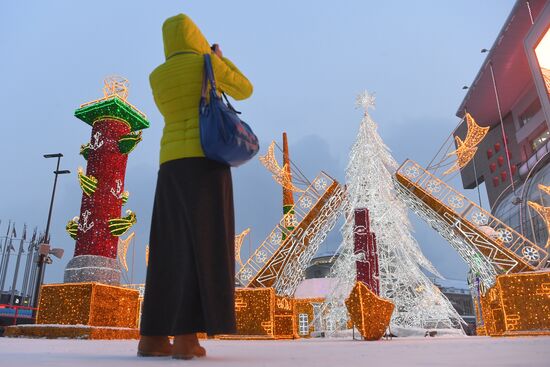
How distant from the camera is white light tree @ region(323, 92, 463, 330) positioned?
1012cm

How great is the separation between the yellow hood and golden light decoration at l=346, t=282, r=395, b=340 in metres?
4.88

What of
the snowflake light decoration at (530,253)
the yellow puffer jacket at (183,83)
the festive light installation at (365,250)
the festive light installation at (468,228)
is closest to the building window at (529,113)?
the festive light installation at (468,228)

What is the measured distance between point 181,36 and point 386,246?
926 cm

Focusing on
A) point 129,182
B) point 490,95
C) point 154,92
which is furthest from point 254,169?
point 154,92

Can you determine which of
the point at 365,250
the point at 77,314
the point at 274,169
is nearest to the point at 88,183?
the point at 77,314

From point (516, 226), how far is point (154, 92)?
27.9 m

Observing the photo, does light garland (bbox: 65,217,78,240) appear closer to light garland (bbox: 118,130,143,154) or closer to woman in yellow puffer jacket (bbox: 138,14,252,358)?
light garland (bbox: 118,130,143,154)

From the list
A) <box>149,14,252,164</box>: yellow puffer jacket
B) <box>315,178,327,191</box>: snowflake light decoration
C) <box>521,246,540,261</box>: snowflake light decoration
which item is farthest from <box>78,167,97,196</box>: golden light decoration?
<box>521,246,540,261</box>: snowflake light decoration

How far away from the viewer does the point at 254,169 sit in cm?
12356

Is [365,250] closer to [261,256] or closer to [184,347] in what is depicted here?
[261,256]

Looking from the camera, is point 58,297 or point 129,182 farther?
point 129,182

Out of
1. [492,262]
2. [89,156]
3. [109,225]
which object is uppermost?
[89,156]

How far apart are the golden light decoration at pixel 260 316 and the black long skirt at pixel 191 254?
18.7 feet

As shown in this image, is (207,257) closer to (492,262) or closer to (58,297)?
(58,297)
